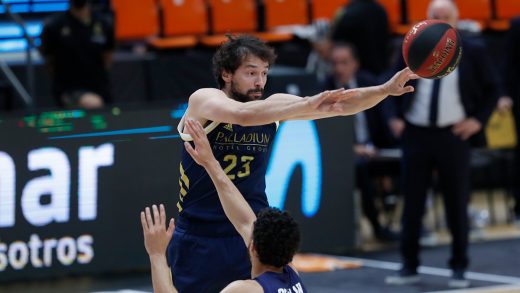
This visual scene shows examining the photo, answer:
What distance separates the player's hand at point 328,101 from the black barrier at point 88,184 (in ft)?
13.0

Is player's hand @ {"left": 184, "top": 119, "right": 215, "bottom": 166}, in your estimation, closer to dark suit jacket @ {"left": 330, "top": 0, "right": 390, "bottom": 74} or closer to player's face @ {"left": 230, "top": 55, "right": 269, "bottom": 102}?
player's face @ {"left": 230, "top": 55, "right": 269, "bottom": 102}

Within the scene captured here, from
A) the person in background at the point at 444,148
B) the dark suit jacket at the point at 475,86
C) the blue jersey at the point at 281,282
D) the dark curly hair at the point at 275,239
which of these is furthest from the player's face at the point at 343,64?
the dark curly hair at the point at 275,239

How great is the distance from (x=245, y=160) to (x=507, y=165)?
7.98m

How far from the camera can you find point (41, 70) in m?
11.5

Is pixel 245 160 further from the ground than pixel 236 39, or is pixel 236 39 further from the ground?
pixel 236 39

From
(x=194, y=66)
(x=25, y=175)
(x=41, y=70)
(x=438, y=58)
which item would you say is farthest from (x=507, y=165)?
(x=438, y=58)

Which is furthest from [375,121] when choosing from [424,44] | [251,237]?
[251,237]

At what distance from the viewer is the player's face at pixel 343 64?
1089 centimetres

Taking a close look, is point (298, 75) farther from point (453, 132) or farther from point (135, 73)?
point (453, 132)

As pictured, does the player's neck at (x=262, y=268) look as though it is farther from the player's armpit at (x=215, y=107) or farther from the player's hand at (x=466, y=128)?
the player's hand at (x=466, y=128)

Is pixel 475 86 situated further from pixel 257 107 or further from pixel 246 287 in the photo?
pixel 246 287

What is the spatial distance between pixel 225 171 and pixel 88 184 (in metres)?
3.61

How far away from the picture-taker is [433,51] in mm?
5672

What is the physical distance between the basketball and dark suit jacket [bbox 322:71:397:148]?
5028 mm
